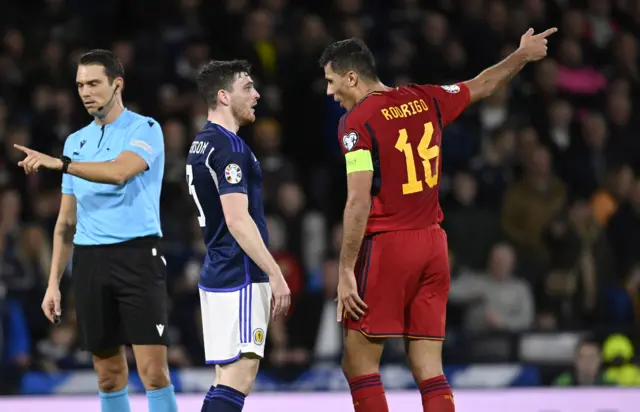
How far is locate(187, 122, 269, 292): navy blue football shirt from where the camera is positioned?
519cm

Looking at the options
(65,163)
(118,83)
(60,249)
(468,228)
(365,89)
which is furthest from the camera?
(468,228)

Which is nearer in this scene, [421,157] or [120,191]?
[421,157]

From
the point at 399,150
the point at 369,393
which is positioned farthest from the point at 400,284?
the point at 399,150

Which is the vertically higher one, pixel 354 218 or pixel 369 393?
pixel 354 218

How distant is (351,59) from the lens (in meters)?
5.45

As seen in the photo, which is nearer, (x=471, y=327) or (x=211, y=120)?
(x=211, y=120)

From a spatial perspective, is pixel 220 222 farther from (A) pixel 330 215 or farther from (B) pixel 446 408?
(A) pixel 330 215

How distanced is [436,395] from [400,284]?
0.54 meters

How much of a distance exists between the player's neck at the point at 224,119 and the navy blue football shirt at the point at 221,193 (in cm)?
4

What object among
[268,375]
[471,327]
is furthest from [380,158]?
[471,327]

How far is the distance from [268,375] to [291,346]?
47cm

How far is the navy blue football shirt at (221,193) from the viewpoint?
204 inches

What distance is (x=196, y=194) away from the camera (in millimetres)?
5301

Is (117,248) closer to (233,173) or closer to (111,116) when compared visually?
(111,116)
